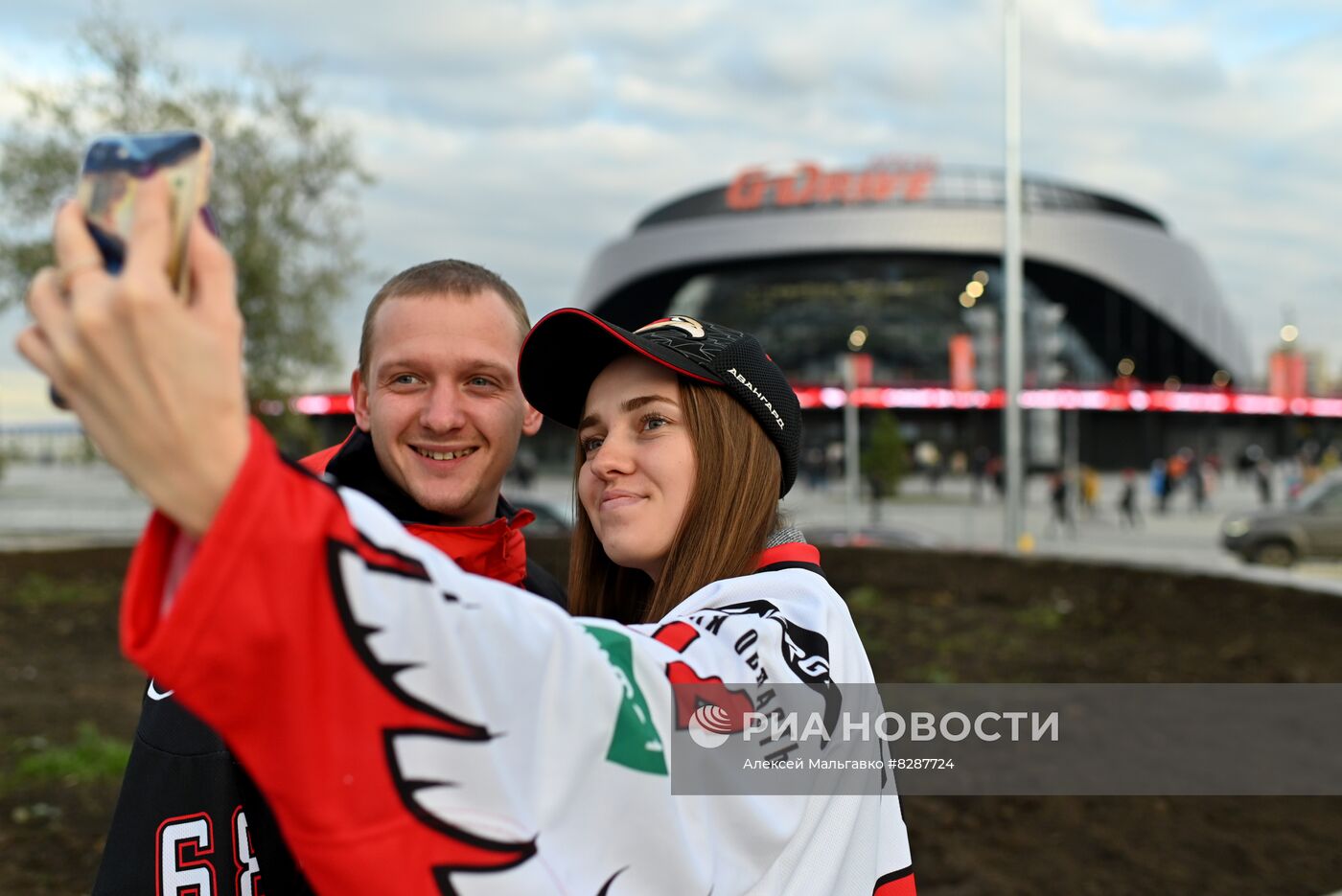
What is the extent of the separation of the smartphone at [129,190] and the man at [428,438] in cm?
102

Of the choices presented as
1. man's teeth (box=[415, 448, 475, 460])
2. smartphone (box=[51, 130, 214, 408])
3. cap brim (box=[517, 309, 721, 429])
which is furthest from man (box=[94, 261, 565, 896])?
smartphone (box=[51, 130, 214, 408])

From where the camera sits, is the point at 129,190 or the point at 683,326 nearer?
the point at 129,190

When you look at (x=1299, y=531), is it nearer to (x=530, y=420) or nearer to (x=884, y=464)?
(x=884, y=464)

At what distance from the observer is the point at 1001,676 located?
23.9 feet

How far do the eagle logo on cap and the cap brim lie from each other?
0.17 feet

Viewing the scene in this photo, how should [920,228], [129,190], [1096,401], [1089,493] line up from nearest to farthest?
[129,190], [1089,493], [1096,401], [920,228]

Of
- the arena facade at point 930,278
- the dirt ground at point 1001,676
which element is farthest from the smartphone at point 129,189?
the arena facade at point 930,278

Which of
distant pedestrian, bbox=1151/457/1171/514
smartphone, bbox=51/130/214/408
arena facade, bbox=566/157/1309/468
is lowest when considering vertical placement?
distant pedestrian, bbox=1151/457/1171/514

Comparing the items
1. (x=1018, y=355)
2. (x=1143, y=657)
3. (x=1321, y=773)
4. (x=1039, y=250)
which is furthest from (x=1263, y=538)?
(x=1039, y=250)

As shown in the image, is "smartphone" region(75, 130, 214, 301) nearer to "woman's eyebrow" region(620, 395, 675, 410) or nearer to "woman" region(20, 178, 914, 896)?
"woman" region(20, 178, 914, 896)

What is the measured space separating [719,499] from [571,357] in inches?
13.5

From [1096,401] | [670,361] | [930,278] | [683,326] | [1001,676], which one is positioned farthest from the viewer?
[930,278]

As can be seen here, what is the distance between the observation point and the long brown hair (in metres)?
1.46

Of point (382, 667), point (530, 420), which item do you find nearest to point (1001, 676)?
point (530, 420)
